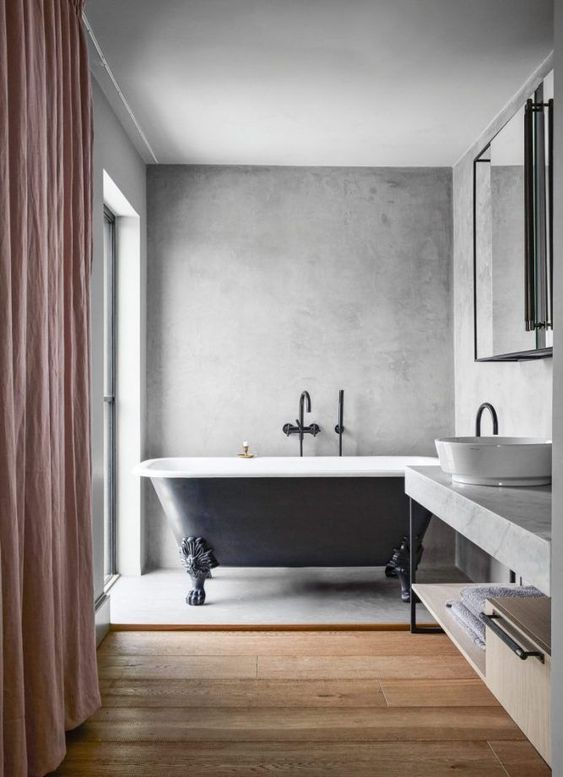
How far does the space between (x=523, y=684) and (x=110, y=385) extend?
294 centimetres

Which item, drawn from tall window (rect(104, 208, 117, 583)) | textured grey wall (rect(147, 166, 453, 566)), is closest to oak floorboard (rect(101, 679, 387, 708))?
tall window (rect(104, 208, 117, 583))

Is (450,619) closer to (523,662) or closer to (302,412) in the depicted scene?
(523,662)

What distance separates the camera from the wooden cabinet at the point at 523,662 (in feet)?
5.57

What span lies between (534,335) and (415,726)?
1692mm

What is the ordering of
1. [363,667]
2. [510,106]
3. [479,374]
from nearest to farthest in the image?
[363,667]
[510,106]
[479,374]

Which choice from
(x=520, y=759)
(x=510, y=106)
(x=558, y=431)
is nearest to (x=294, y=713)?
(x=520, y=759)

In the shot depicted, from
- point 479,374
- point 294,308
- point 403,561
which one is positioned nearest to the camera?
point 403,561

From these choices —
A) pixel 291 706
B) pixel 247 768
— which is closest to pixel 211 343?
pixel 291 706

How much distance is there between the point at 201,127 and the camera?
3752 millimetres

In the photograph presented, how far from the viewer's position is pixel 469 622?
2.39m

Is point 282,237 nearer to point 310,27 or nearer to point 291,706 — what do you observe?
point 310,27

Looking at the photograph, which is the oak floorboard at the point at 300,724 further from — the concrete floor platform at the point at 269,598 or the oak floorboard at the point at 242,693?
the concrete floor platform at the point at 269,598

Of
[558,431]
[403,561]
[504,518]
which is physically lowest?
[403,561]

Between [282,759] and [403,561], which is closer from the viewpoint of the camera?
[282,759]
